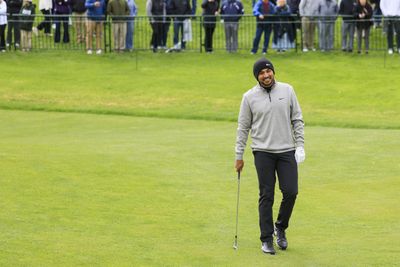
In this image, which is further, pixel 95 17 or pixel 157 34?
pixel 157 34

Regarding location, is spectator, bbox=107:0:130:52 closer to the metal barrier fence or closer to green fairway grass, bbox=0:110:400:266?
the metal barrier fence

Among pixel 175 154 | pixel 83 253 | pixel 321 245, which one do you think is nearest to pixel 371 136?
pixel 175 154

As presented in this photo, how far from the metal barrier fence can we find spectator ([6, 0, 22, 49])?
3cm

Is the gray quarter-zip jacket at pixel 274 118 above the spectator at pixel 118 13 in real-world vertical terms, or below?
below

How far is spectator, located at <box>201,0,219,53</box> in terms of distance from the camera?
3581 centimetres

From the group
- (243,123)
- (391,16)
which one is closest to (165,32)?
(391,16)

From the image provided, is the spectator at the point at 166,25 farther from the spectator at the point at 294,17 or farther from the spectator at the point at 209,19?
the spectator at the point at 294,17

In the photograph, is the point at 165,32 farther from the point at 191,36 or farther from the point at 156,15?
the point at 191,36

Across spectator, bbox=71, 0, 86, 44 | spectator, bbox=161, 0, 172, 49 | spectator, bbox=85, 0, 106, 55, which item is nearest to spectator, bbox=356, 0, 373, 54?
spectator, bbox=161, 0, 172, 49

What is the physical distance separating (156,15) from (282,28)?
415cm

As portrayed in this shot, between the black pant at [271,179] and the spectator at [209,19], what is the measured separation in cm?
2366

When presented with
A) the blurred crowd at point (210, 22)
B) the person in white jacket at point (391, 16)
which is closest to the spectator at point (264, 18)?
the blurred crowd at point (210, 22)

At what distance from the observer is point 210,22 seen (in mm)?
35812

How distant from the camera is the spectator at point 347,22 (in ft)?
115
